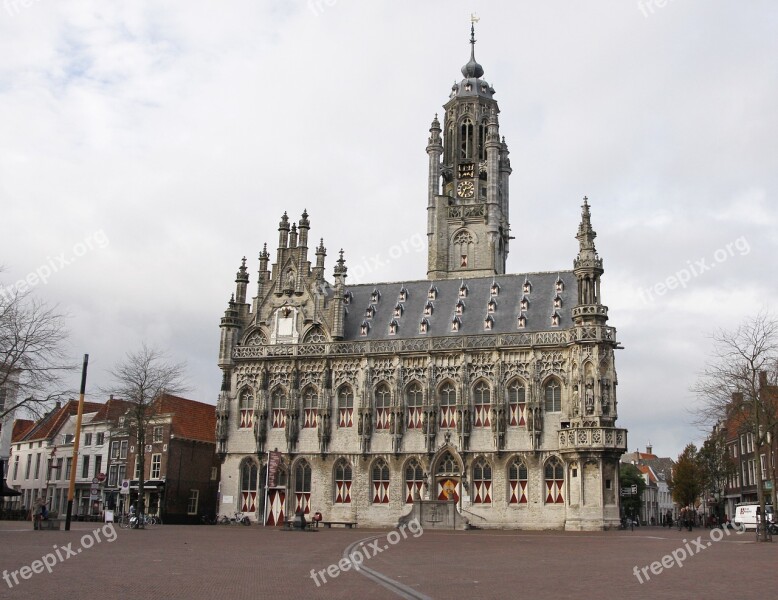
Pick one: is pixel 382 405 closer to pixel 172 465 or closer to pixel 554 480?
pixel 554 480

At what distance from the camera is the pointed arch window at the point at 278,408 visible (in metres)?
57.7

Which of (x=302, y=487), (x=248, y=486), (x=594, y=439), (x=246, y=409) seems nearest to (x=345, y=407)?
(x=302, y=487)

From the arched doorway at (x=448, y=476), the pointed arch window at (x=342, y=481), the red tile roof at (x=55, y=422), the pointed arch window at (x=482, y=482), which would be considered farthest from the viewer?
the red tile roof at (x=55, y=422)

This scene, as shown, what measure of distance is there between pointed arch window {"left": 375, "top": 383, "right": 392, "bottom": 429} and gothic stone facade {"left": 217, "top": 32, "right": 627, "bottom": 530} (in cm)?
10

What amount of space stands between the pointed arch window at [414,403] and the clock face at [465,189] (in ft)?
85.2

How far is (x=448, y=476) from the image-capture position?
172 ft

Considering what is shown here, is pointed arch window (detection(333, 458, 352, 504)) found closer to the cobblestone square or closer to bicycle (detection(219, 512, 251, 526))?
bicycle (detection(219, 512, 251, 526))

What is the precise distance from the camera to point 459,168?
76562 millimetres

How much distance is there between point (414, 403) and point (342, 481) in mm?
7378

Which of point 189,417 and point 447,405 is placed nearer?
point 447,405

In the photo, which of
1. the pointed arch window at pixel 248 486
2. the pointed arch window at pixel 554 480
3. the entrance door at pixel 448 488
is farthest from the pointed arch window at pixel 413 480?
the pointed arch window at pixel 248 486

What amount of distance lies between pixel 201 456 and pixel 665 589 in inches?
2198

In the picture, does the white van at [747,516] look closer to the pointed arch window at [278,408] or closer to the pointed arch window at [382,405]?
A: the pointed arch window at [382,405]

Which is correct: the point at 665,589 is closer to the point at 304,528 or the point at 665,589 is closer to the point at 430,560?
the point at 430,560
